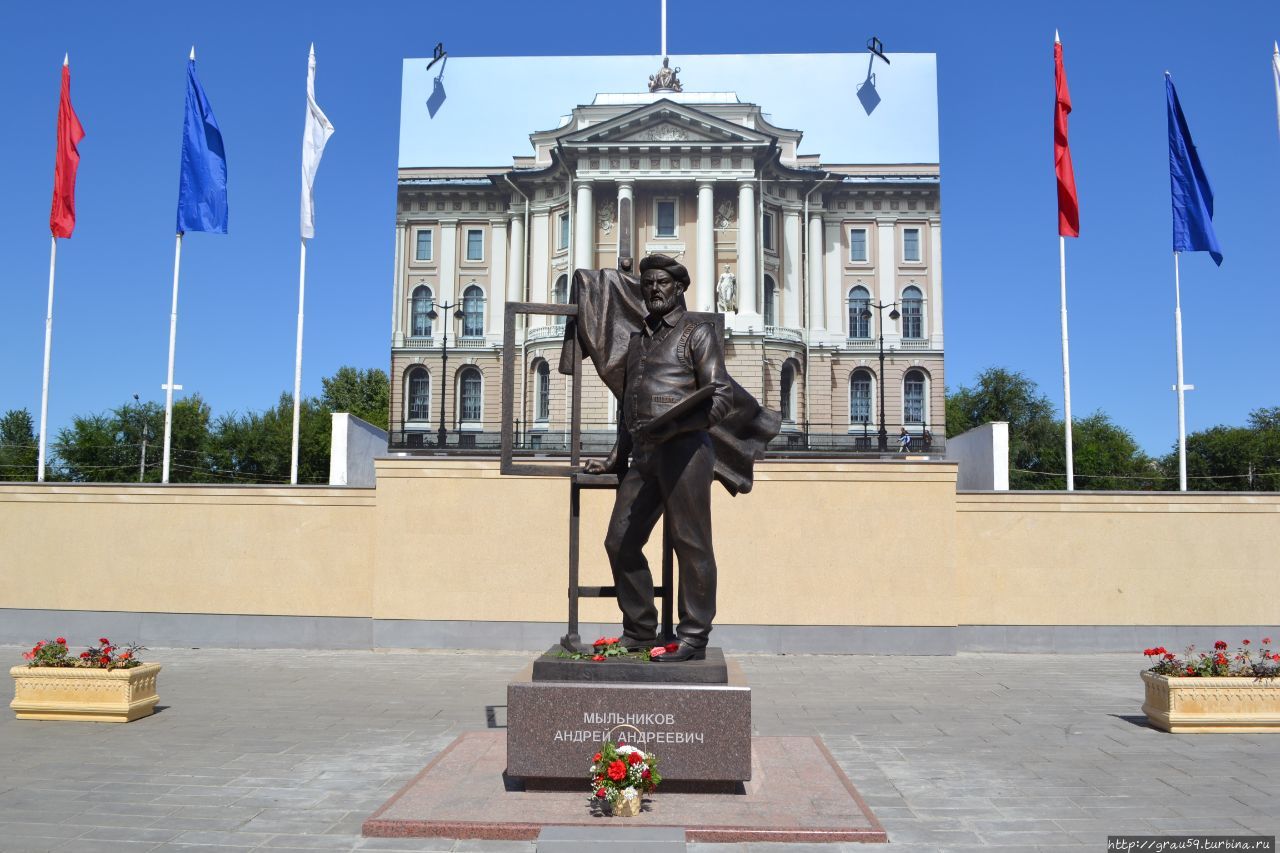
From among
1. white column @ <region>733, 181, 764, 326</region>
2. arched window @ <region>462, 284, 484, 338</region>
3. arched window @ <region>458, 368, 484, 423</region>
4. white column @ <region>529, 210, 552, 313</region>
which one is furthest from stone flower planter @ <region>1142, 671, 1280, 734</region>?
arched window @ <region>462, 284, 484, 338</region>

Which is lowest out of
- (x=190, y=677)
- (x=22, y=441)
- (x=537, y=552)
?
(x=190, y=677)

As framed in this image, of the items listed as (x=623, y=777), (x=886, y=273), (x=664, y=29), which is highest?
(x=664, y=29)

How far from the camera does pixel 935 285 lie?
27.2 metres

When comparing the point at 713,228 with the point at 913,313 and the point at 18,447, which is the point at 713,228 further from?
the point at 18,447

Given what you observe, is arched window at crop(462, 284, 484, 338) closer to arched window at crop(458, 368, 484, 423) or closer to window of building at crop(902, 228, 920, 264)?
arched window at crop(458, 368, 484, 423)

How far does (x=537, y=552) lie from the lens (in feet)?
57.3

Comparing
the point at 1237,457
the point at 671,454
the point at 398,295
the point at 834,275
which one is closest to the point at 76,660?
the point at 671,454

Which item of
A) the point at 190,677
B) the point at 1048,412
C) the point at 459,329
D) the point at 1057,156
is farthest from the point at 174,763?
the point at 1048,412

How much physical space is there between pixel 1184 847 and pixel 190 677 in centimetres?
1286

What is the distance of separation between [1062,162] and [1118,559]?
10156 mm

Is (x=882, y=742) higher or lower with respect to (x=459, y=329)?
lower

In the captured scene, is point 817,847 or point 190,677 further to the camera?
point 190,677

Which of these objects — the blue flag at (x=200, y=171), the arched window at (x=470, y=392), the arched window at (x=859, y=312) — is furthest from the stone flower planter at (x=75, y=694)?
the arched window at (x=859, y=312)

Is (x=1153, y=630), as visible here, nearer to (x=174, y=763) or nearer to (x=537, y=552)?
(x=537, y=552)
